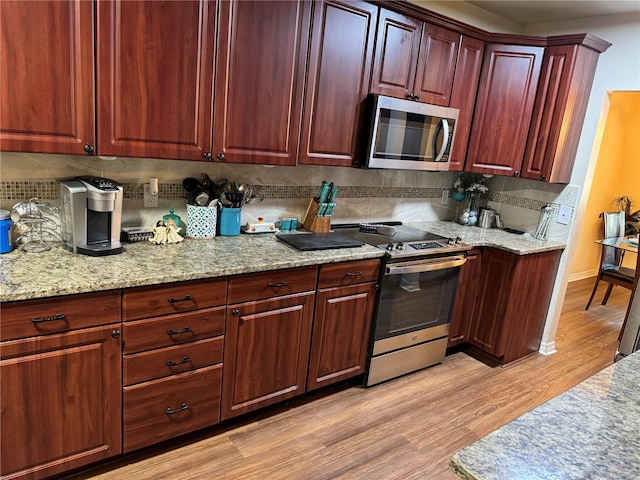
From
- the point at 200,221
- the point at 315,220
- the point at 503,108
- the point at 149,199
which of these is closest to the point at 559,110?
the point at 503,108

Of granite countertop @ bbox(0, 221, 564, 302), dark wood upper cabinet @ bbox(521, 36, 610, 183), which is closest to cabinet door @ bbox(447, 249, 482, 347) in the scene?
dark wood upper cabinet @ bbox(521, 36, 610, 183)

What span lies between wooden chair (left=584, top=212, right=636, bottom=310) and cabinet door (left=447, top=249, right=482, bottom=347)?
1.82 meters

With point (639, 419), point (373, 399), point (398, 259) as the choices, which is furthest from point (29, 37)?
point (373, 399)

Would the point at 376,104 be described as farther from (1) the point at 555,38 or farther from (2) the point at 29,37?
(2) the point at 29,37

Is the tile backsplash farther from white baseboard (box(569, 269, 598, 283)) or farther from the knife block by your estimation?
white baseboard (box(569, 269, 598, 283))

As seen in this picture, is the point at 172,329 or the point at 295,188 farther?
the point at 295,188

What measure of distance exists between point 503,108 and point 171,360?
276 cm

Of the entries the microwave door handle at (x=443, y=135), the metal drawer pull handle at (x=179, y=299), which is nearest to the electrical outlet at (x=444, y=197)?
the microwave door handle at (x=443, y=135)

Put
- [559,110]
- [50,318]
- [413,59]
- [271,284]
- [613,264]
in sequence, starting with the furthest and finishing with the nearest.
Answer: [613,264], [559,110], [413,59], [271,284], [50,318]

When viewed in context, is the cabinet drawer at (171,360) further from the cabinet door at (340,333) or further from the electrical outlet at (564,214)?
the electrical outlet at (564,214)

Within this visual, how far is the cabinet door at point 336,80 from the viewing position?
2.37 metres

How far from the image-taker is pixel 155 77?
6.37ft

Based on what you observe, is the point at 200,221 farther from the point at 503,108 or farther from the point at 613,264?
the point at 613,264

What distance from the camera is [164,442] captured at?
2172 mm
